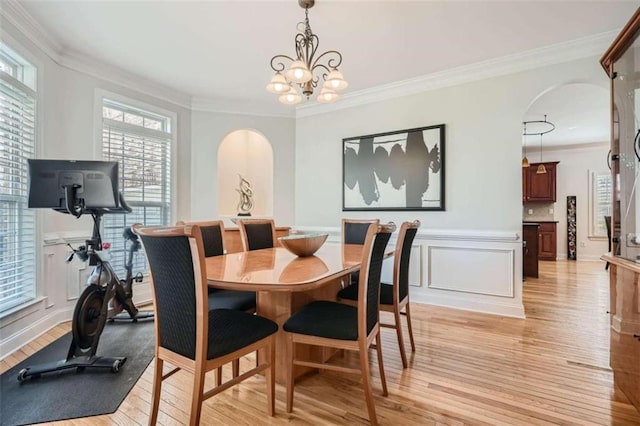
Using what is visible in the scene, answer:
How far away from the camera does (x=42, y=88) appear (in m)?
2.79

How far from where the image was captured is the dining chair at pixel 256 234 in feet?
8.93

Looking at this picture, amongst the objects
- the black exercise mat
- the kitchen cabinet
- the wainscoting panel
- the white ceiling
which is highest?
the white ceiling

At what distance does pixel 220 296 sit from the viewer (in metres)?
2.18

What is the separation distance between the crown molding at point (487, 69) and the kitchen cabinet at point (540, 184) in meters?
4.73

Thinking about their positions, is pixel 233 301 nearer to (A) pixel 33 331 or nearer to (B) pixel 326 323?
(B) pixel 326 323

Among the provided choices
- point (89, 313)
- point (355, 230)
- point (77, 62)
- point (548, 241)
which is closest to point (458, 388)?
point (355, 230)

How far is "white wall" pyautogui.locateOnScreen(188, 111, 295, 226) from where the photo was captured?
4.27m

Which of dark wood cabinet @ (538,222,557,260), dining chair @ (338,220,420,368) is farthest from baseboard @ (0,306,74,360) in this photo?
dark wood cabinet @ (538,222,557,260)

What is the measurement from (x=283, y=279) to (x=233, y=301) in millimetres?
754

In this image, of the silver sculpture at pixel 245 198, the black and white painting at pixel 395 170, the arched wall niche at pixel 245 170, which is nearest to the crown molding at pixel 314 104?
the black and white painting at pixel 395 170

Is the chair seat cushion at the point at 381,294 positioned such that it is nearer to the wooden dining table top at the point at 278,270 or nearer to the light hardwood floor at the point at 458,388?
the wooden dining table top at the point at 278,270

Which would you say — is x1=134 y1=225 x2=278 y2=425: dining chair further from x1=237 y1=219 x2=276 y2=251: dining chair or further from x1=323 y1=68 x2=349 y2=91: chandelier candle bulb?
x1=323 y1=68 x2=349 y2=91: chandelier candle bulb

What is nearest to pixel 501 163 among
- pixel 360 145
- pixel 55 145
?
pixel 360 145

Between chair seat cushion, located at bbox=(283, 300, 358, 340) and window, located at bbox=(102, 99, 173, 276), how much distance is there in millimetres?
2750
